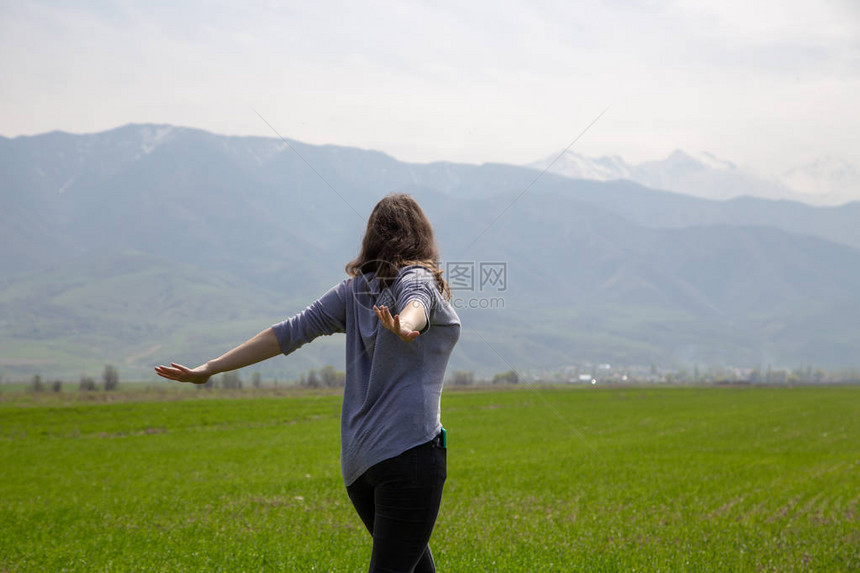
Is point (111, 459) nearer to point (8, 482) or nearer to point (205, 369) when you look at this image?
point (8, 482)

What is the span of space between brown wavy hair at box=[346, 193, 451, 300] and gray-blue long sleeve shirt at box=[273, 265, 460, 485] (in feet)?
0.22

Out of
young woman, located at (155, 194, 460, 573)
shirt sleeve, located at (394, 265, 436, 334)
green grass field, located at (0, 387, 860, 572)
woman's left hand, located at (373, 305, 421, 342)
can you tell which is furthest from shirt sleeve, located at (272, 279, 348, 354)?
green grass field, located at (0, 387, 860, 572)

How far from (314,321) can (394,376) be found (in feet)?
2.15

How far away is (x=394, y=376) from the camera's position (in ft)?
14.6

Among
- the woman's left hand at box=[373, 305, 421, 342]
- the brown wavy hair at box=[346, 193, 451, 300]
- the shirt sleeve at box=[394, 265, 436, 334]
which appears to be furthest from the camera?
the brown wavy hair at box=[346, 193, 451, 300]

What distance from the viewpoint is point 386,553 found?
4.49 m

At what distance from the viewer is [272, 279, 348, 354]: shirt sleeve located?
4.73 meters

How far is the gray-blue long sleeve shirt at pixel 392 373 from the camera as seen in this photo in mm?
4406

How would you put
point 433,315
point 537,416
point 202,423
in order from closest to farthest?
point 433,315 < point 202,423 < point 537,416

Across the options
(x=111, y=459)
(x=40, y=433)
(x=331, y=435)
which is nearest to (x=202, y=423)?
(x=40, y=433)

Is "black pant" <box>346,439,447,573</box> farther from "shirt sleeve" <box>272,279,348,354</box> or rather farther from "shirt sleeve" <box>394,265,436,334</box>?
"shirt sleeve" <box>272,279,348,354</box>

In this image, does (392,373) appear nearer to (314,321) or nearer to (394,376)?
(394,376)

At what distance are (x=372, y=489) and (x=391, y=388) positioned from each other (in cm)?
63

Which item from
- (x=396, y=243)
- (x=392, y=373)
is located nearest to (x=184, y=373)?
(x=392, y=373)
